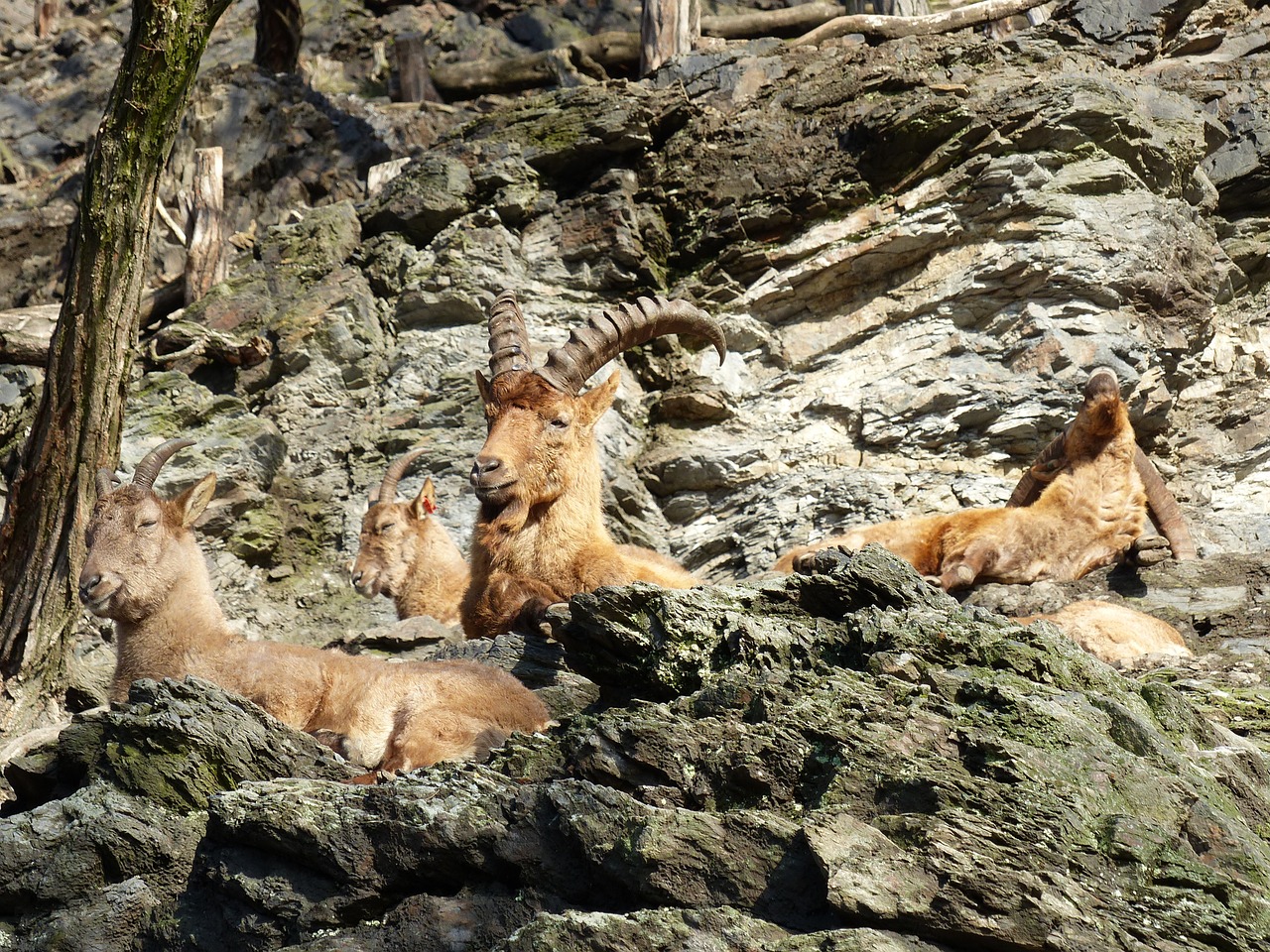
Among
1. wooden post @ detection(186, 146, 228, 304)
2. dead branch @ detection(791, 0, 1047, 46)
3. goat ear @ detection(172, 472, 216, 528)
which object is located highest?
dead branch @ detection(791, 0, 1047, 46)

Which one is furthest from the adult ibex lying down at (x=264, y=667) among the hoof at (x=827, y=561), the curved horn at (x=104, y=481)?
the hoof at (x=827, y=561)

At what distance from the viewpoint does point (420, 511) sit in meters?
11.8

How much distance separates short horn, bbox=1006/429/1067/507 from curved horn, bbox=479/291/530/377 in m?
4.21

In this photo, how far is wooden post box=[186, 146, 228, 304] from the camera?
15273 mm

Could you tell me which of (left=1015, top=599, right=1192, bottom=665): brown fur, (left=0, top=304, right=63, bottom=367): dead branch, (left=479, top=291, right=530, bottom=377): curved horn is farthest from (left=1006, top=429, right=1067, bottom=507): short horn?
(left=0, top=304, right=63, bottom=367): dead branch

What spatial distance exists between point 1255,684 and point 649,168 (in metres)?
9.79

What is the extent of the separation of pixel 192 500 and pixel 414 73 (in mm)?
15562

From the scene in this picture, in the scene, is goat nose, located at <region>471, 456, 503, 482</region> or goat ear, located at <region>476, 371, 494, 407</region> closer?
goat nose, located at <region>471, 456, 503, 482</region>

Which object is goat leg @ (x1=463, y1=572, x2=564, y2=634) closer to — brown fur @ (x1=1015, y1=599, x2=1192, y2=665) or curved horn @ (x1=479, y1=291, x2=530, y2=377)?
curved horn @ (x1=479, y1=291, x2=530, y2=377)

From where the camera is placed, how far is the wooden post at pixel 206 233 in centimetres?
1527

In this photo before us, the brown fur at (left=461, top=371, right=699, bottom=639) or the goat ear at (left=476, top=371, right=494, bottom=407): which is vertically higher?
the goat ear at (left=476, top=371, right=494, bottom=407)

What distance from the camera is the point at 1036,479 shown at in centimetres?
1082

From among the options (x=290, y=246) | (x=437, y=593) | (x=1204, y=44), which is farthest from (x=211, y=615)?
(x=1204, y=44)

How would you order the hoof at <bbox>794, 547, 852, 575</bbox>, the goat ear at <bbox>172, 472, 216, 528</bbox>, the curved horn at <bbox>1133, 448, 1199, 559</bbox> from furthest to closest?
the curved horn at <bbox>1133, 448, 1199, 559</bbox>
the goat ear at <bbox>172, 472, 216, 528</bbox>
the hoof at <bbox>794, 547, 852, 575</bbox>
